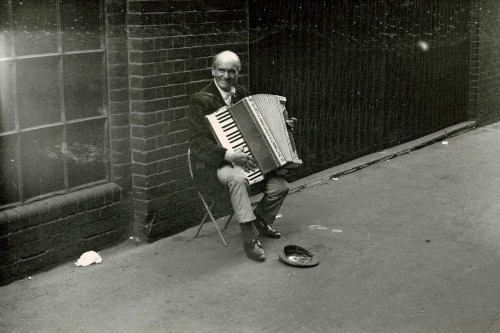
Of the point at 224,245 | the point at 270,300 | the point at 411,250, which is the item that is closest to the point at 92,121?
the point at 224,245

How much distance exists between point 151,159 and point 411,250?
2359 millimetres

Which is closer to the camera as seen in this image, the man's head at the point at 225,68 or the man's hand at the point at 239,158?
the man's hand at the point at 239,158

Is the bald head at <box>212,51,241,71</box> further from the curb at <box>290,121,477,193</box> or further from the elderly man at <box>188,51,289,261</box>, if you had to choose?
the curb at <box>290,121,477,193</box>

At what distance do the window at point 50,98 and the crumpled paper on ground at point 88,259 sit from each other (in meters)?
0.57

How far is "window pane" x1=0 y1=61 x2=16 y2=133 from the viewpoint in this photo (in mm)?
6090

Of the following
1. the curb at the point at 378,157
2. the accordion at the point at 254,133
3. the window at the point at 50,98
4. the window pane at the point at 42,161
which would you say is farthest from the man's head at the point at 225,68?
the curb at the point at 378,157

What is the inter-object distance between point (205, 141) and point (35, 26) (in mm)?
1610

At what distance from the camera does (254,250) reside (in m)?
6.79

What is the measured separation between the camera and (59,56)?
21.4 ft

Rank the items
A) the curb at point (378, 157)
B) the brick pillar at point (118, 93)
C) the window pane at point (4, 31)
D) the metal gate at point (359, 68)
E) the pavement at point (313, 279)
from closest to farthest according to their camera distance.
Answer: the pavement at point (313, 279) → the window pane at point (4, 31) → the brick pillar at point (118, 93) → the metal gate at point (359, 68) → the curb at point (378, 157)

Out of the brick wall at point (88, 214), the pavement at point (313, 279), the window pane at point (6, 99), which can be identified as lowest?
the pavement at point (313, 279)

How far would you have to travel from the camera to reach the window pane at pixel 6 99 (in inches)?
240

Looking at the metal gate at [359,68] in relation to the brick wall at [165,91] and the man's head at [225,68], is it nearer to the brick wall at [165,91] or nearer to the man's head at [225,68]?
the brick wall at [165,91]

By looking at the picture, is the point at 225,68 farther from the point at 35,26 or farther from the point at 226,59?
the point at 35,26
